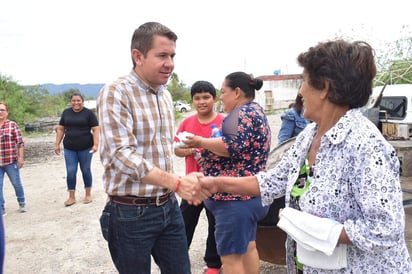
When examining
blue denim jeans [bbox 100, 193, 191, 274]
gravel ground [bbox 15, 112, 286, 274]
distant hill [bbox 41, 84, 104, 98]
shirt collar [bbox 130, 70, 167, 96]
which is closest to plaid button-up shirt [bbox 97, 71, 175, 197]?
shirt collar [bbox 130, 70, 167, 96]

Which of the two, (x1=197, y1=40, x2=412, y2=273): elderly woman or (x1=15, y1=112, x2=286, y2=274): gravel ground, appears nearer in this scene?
(x1=197, y1=40, x2=412, y2=273): elderly woman

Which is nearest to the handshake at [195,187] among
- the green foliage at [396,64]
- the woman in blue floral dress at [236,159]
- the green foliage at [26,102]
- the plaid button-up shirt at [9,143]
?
the woman in blue floral dress at [236,159]

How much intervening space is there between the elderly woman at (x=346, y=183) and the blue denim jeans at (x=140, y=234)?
0.95 m

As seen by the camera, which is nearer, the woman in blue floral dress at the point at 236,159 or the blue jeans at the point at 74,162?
the woman in blue floral dress at the point at 236,159

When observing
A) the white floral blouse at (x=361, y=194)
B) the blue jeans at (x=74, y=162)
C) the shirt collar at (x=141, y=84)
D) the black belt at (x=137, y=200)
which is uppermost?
the shirt collar at (x=141, y=84)

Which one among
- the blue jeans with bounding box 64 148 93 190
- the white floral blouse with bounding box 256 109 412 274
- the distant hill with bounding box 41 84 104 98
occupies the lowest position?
the blue jeans with bounding box 64 148 93 190

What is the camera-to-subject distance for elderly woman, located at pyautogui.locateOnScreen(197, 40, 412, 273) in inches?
57.5

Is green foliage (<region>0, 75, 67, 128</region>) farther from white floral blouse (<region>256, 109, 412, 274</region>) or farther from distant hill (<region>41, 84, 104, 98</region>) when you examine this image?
white floral blouse (<region>256, 109, 412, 274</region>)

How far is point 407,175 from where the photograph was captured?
23.0ft

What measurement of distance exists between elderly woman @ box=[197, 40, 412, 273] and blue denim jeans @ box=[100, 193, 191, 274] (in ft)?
3.11

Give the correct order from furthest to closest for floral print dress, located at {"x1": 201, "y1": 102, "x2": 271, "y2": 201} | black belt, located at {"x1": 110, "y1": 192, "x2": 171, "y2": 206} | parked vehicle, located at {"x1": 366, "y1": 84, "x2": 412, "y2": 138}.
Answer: parked vehicle, located at {"x1": 366, "y1": 84, "x2": 412, "y2": 138}, floral print dress, located at {"x1": 201, "y1": 102, "x2": 271, "y2": 201}, black belt, located at {"x1": 110, "y1": 192, "x2": 171, "y2": 206}

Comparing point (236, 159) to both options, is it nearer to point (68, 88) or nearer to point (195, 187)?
point (195, 187)

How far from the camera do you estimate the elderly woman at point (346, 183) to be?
146 centimetres

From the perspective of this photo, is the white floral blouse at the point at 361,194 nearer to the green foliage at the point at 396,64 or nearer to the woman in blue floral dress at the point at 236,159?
the woman in blue floral dress at the point at 236,159
